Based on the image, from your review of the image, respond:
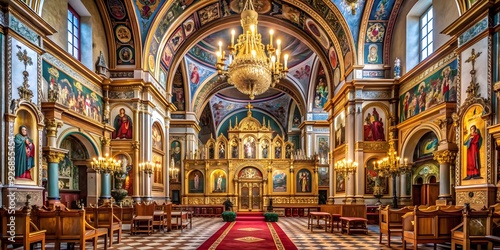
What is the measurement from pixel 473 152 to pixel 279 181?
19649 mm

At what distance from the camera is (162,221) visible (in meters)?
14.1

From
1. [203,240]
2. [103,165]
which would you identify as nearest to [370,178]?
[203,240]

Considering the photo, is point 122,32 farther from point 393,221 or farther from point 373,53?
point 393,221

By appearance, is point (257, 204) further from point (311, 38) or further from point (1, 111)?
point (1, 111)

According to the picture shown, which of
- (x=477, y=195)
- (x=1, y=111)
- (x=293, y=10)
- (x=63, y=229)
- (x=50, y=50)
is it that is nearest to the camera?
(x=63, y=229)

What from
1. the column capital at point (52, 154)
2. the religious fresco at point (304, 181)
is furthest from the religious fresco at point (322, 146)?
the column capital at point (52, 154)

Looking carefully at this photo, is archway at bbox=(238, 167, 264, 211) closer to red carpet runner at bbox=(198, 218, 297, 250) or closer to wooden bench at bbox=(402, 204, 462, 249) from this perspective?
red carpet runner at bbox=(198, 218, 297, 250)

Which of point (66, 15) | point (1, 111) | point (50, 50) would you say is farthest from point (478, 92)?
point (66, 15)

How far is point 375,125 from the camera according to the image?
1877 cm

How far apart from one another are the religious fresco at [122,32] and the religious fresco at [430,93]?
12066mm

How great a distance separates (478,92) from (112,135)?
47.2ft

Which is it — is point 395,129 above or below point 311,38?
below

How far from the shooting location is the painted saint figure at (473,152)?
10.6m

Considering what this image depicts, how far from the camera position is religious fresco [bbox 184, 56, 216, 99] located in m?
30.2
